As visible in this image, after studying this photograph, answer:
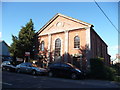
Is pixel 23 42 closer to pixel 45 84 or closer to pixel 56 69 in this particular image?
pixel 56 69

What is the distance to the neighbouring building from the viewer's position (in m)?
19.5

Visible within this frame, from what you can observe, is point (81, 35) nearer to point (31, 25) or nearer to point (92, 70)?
point (92, 70)

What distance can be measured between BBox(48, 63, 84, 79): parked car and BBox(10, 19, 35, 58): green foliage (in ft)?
33.1

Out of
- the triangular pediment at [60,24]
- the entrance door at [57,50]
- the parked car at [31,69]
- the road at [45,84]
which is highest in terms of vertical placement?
the triangular pediment at [60,24]

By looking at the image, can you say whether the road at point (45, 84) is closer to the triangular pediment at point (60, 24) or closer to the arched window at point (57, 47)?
the arched window at point (57, 47)

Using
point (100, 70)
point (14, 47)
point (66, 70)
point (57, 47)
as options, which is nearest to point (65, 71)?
point (66, 70)

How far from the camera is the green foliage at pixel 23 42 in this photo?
2381cm

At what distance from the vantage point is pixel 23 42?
945 inches

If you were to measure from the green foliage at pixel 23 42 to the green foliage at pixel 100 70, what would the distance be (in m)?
13.0

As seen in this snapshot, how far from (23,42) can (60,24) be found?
25.1 ft

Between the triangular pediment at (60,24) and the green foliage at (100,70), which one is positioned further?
the triangular pediment at (60,24)

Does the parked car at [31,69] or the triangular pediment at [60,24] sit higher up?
the triangular pediment at [60,24]

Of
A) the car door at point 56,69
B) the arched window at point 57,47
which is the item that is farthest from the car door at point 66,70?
the arched window at point 57,47

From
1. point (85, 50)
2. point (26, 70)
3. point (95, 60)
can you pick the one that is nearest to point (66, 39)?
point (85, 50)
